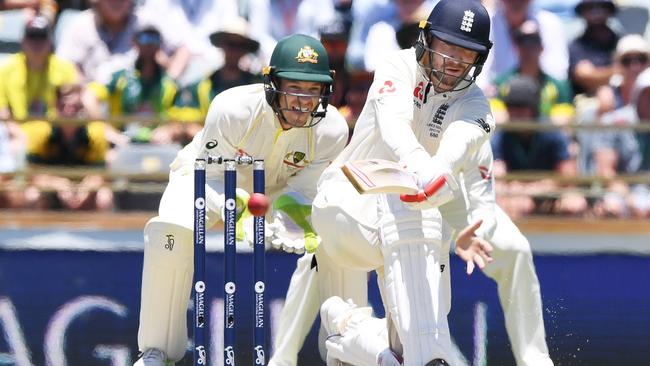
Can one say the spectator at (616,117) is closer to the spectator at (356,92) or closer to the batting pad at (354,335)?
the spectator at (356,92)

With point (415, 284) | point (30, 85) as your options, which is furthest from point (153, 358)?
point (30, 85)

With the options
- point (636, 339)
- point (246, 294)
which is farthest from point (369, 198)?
point (636, 339)

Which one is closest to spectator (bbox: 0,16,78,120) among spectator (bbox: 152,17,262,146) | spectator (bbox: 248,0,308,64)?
spectator (bbox: 152,17,262,146)

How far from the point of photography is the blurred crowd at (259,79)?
8242 millimetres

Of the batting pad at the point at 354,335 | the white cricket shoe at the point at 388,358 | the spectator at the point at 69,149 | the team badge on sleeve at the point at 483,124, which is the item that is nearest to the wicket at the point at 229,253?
the batting pad at the point at 354,335

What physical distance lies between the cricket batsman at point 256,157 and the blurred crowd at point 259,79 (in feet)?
6.63

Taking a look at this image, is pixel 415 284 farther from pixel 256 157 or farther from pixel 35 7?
pixel 35 7

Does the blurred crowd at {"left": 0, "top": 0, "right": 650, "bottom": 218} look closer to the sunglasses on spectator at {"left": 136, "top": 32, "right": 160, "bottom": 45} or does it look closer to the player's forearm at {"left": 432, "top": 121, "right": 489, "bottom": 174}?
the sunglasses on spectator at {"left": 136, "top": 32, "right": 160, "bottom": 45}

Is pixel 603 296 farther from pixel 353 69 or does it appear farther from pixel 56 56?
pixel 56 56

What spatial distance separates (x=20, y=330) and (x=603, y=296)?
3273mm

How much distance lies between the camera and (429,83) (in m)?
5.44

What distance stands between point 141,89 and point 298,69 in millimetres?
3036

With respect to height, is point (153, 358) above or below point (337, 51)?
below

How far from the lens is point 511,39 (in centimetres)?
909
